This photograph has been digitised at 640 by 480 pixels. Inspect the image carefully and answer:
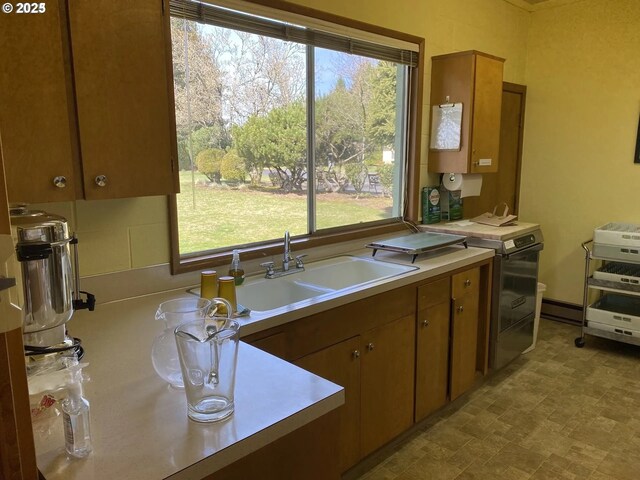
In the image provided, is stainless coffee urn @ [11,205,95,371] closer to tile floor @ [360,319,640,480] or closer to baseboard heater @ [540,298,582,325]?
tile floor @ [360,319,640,480]

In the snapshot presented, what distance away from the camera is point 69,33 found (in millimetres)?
1348

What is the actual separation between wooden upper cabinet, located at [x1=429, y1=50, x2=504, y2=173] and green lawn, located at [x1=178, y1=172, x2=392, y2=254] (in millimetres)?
802

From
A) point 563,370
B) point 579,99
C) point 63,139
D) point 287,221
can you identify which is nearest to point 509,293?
point 563,370

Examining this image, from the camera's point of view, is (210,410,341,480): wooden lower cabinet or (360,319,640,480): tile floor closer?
(210,410,341,480): wooden lower cabinet

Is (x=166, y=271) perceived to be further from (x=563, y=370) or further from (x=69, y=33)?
(x=563, y=370)

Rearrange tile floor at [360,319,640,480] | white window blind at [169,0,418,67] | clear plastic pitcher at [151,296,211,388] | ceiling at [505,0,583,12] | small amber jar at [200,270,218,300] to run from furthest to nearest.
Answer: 1. ceiling at [505,0,583,12]
2. tile floor at [360,319,640,480]
3. white window blind at [169,0,418,67]
4. small amber jar at [200,270,218,300]
5. clear plastic pitcher at [151,296,211,388]

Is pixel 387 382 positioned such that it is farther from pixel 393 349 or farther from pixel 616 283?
pixel 616 283

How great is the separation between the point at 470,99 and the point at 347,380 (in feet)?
6.76

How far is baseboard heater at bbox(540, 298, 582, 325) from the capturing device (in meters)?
4.16

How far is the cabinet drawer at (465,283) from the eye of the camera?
8.69 ft

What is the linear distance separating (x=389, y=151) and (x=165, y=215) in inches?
67.5

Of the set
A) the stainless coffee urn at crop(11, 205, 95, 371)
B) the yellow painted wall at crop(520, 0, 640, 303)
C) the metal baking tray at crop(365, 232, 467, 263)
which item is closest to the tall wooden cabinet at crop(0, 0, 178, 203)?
the stainless coffee urn at crop(11, 205, 95, 371)

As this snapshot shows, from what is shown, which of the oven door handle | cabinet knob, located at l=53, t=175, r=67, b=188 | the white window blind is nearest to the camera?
cabinet knob, located at l=53, t=175, r=67, b=188

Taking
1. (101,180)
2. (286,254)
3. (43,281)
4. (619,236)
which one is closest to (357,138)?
(286,254)
